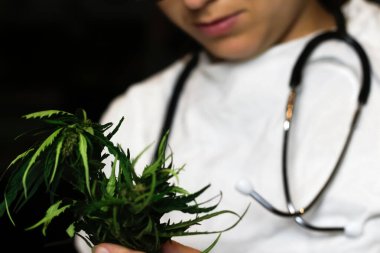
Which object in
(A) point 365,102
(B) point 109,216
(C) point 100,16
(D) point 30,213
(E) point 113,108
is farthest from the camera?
(C) point 100,16

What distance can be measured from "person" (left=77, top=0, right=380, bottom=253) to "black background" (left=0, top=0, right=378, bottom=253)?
2.45ft

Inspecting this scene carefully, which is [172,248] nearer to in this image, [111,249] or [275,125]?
[111,249]

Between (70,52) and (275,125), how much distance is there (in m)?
0.97

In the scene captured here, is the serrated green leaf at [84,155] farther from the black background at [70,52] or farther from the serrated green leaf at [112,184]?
the black background at [70,52]

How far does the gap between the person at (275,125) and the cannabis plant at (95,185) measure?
0.33 metres

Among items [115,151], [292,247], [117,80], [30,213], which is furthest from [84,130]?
[117,80]

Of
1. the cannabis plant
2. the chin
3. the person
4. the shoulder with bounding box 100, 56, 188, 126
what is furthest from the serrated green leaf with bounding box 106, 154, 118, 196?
the shoulder with bounding box 100, 56, 188, 126

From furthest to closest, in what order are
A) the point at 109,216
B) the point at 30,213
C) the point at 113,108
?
1. the point at 113,108
2. the point at 30,213
3. the point at 109,216

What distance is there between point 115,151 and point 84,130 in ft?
0.09

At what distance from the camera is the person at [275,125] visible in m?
0.78

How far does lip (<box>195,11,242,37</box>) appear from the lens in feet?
2.65

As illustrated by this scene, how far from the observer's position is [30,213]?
0.57m

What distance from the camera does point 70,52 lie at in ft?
5.52

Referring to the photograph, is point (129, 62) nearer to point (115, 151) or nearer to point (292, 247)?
point (292, 247)
